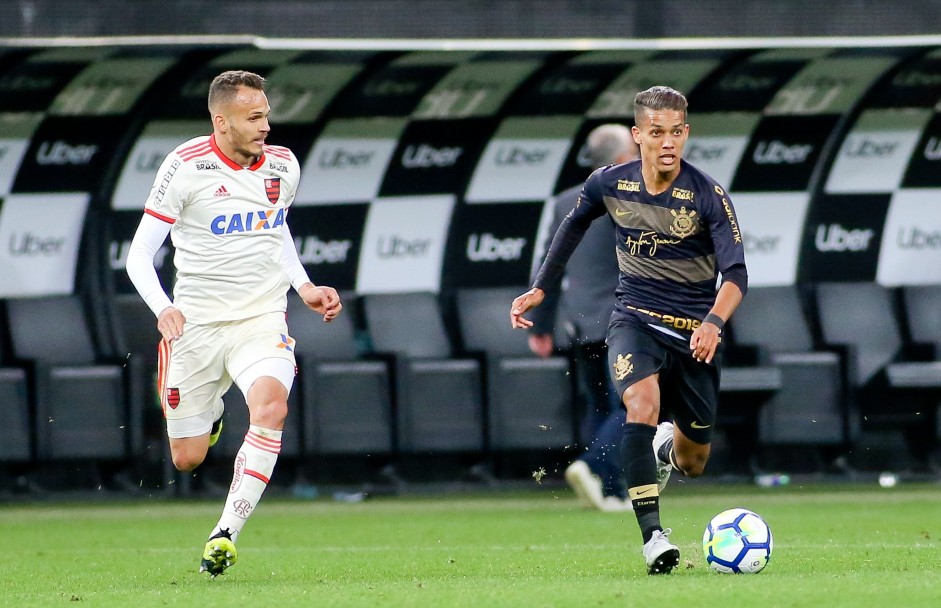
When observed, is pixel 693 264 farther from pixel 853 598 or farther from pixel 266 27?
pixel 266 27

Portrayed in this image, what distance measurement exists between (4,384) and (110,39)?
2.72 m

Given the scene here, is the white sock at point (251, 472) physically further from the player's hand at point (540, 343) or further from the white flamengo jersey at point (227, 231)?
the player's hand at point (540, 343)

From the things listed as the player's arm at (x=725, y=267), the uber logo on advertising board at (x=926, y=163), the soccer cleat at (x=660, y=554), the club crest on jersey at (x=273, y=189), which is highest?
the club crest on jersey at (x=273, y=189)

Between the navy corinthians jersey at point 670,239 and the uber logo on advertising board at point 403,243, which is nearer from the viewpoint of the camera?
the navy corinthians jersey at point 670,239

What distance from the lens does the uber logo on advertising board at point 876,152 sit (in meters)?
12.7

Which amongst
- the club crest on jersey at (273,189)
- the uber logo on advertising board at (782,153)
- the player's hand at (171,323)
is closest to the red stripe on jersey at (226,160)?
the club crest on jersey at (273,189)

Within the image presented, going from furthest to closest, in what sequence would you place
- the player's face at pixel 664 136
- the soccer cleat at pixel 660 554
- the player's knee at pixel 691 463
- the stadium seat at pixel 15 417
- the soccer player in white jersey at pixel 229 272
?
1. the stadium seat at pixel 15 417
2. the player's knee at pixel 691 463
3. the soccer player in white jersey at pixel 229 272
4. the player's face at pixel 664 136
5. the soccer cleat at pixel 660 554

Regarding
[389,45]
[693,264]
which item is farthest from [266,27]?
[693,264]

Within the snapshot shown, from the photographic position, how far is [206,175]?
22.8 feet

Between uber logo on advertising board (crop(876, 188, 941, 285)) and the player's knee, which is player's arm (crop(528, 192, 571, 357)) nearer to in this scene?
the player's knee

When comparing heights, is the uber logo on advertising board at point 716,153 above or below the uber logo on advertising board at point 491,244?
above

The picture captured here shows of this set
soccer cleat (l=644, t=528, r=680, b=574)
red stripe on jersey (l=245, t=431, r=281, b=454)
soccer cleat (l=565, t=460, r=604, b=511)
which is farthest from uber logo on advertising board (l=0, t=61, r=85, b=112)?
soccer cleat (l=644, t=528, r=680, b=574)

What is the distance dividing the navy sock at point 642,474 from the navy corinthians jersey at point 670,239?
0.48 metres

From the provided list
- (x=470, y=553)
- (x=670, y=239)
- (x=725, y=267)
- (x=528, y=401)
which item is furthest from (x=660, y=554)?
(x=528, y=401)
